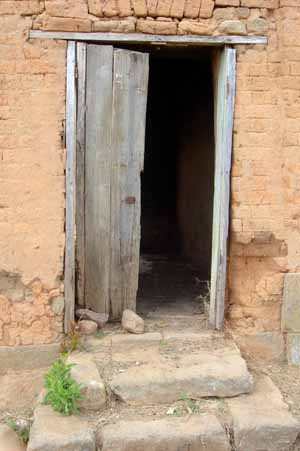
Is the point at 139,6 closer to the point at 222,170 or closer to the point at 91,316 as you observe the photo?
the point at 222,170

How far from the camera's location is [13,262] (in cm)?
427

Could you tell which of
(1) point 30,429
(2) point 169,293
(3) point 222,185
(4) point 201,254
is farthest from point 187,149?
(1) point 30,429

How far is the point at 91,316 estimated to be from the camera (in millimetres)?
4531

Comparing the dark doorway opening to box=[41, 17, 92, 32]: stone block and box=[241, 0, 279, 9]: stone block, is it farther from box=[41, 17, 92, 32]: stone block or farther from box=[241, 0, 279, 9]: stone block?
box=[41, 17, 92, 32]: stone block

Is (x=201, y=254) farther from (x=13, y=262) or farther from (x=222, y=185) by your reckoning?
(x=13, y=262)

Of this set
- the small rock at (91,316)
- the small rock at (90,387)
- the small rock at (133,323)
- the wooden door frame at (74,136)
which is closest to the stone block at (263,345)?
the wooden door frame at (74,136)

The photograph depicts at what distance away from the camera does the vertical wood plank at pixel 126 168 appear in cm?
439

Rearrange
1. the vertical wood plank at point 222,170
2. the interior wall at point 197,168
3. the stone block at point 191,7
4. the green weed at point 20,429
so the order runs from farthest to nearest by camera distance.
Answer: the interior wall at point 197,168 → the vertical wood plank at point 222,170 → the stone block at point 191,7 → the green weed at point 20,429

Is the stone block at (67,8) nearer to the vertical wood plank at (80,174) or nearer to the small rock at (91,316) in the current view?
the vertical wood plank at (80,174)

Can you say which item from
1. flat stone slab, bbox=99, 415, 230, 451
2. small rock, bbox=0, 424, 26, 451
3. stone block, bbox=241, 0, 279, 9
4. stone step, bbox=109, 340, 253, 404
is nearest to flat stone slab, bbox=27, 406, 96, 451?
flat stone slab, bbox=99, 415, 230, 451

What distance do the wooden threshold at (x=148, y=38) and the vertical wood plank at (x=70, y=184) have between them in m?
0.09

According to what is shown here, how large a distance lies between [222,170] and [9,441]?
2.50m

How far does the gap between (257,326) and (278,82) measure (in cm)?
197

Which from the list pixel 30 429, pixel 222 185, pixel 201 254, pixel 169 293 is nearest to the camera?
pixel 30 429
